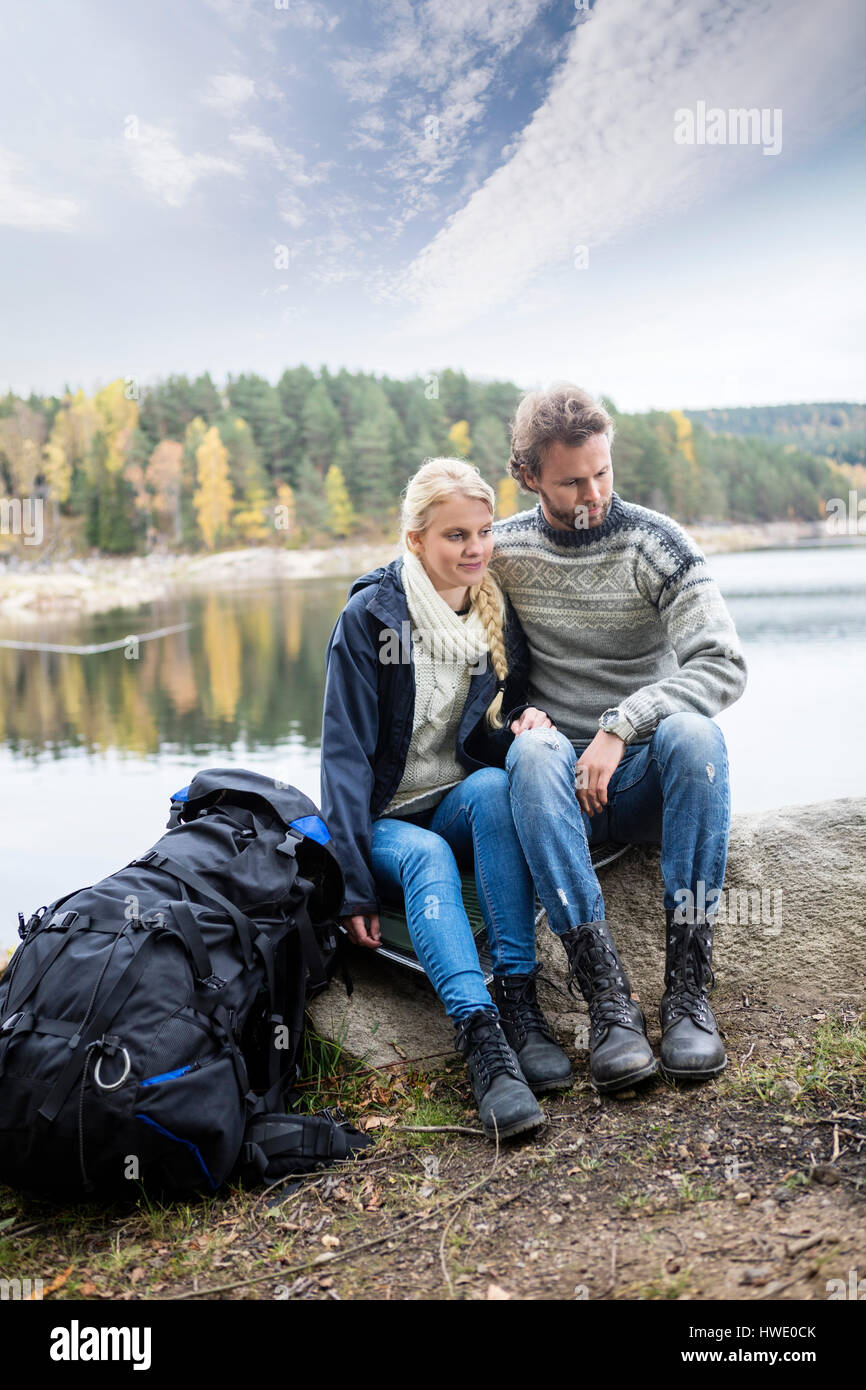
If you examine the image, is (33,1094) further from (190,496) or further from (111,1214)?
(190,496)

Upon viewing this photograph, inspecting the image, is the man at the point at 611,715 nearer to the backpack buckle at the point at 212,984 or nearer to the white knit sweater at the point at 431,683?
the white knit sweater at the point at 431,683

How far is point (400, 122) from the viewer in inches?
687

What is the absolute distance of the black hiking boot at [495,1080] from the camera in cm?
212

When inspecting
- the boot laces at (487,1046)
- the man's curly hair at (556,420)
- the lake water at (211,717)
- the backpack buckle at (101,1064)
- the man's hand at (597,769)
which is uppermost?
the man's curly hair at (556,420)

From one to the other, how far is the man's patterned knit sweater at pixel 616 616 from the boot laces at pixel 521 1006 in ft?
2.22

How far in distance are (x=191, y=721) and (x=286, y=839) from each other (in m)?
15.6

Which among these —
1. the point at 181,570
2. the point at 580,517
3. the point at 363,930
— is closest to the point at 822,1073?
the point at 363,930

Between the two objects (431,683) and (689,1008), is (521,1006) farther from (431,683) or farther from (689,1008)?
(431,683)

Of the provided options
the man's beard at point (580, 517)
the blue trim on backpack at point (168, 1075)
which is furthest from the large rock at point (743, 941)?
the man's beard at point (580, 517)

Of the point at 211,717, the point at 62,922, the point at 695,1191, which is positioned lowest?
the point at 211,717

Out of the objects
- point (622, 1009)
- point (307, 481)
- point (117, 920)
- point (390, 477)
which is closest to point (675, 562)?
point (622, 1009)

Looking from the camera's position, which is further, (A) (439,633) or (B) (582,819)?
(A) (439,633)

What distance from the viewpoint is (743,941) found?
278cm

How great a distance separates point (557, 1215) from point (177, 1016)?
0.83m
